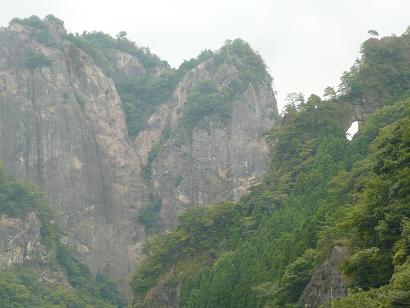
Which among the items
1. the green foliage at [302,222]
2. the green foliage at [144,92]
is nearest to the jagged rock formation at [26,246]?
the green foliage at [302,222]

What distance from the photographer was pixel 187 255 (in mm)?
57219

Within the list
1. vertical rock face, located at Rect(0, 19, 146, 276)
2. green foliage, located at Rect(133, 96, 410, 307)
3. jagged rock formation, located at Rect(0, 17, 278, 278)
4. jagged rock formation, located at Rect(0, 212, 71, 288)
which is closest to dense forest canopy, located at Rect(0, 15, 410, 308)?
green foliage, located at Rect(133, 96, 410, 307)

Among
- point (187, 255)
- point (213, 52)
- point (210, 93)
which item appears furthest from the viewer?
point (213, 52)

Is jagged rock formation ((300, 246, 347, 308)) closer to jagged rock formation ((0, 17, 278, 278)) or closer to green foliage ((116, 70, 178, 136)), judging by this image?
jagged rock formation ((0, 17, 278, 278))

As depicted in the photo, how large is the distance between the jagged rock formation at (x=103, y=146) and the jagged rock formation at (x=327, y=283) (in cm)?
5717

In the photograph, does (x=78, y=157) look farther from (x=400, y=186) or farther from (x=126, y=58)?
(x=400, y=186)

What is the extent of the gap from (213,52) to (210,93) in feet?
34.6

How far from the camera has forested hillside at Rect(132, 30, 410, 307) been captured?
1105 inches

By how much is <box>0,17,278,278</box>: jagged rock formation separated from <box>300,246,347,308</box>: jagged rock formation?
57.2 metres

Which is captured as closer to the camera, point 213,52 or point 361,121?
point 361,121

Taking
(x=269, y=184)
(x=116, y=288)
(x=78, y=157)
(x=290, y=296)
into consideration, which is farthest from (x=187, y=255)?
(x=78, y=157)

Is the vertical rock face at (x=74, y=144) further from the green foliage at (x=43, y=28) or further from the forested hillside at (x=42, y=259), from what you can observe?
the forested hillside at (x=42, y=259)

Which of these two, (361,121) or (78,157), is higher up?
(78,157)

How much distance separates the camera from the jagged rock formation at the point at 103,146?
92625 millimetres
